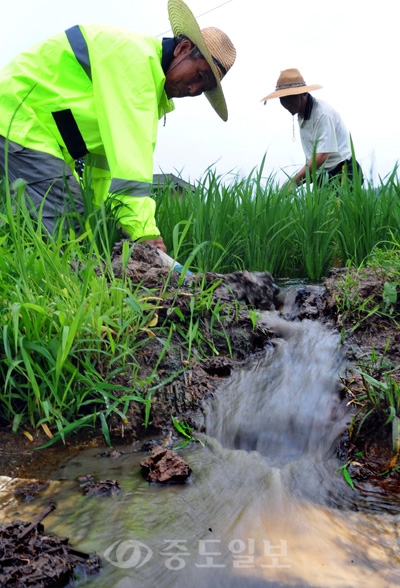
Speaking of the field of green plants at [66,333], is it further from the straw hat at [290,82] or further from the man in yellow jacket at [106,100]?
the straw hat at [290,82]

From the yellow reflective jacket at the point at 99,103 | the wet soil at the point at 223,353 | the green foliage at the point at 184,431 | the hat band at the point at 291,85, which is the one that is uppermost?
the hat band at the point at 291,85

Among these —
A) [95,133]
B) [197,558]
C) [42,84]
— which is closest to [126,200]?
[95,133]

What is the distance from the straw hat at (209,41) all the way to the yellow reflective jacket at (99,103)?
0.22m

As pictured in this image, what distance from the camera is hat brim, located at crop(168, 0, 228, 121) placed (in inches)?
137

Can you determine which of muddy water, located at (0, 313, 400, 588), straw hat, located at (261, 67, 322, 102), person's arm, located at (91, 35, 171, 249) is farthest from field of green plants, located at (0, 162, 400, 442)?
straw hat, located at (261, 67, 322, 102)

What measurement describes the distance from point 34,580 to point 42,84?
3.00 metres

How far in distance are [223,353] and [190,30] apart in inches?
81.1

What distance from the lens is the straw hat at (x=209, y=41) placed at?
3.49 meters

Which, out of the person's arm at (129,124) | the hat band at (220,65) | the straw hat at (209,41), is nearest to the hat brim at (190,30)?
the straw hat at (209,41)

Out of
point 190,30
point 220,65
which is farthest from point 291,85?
point 190,30

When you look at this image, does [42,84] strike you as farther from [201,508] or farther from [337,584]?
[337,584]

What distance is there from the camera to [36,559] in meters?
1.27

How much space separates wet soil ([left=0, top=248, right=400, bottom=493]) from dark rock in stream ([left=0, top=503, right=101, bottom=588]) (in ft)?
1.50

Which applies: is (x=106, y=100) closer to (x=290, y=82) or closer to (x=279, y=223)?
(x=279, y=223)
